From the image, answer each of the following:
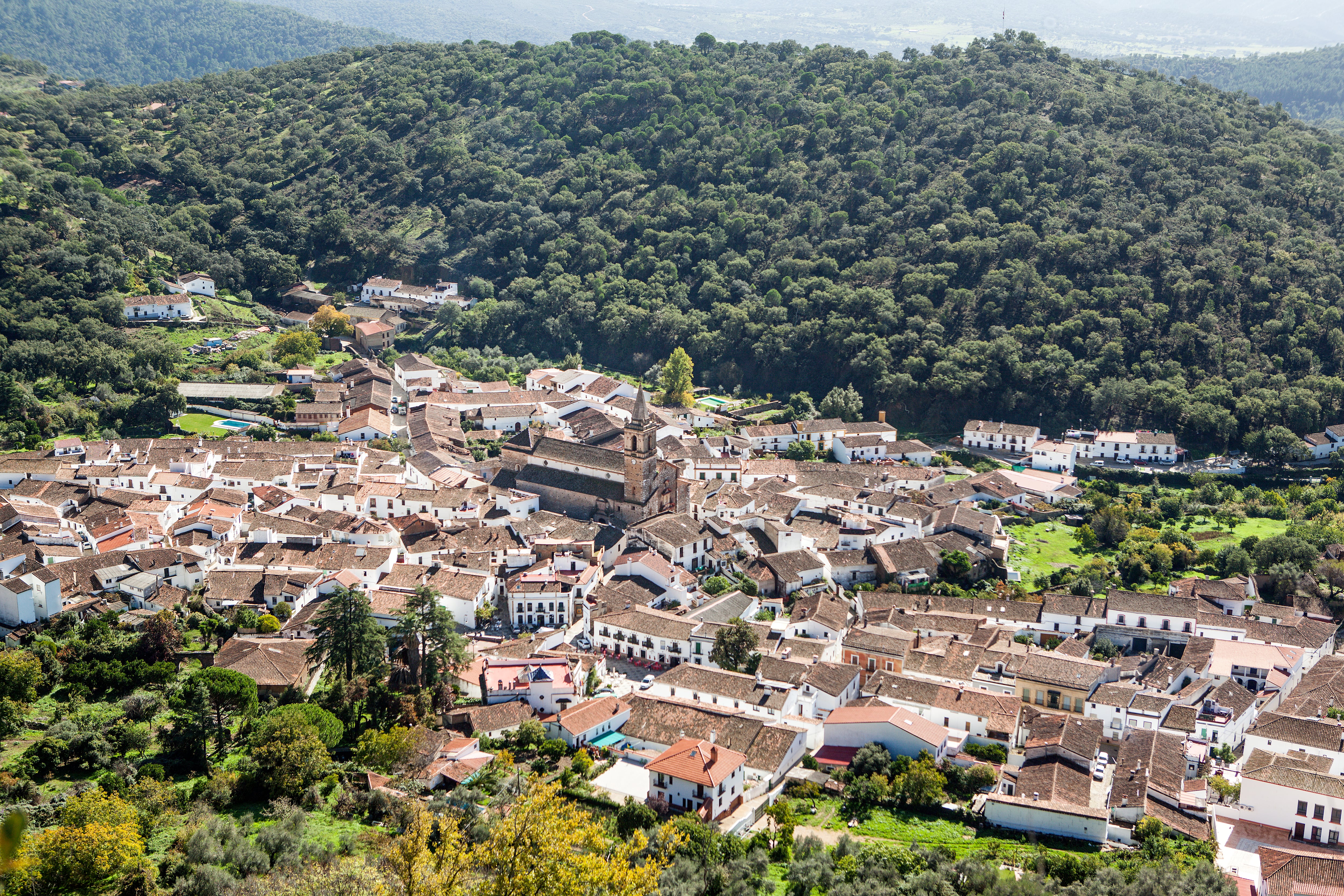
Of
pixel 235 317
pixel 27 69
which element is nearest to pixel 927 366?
pixel 235 317

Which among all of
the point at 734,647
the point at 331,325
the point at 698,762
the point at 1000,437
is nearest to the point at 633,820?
the point at 698,762

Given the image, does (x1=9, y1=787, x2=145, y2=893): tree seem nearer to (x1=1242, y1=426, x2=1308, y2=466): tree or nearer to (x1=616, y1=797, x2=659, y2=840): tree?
(x1=616, y1=797, x2=659, y2=840): tree

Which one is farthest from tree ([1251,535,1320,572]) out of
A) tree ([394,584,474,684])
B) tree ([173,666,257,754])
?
tree ([173,666,257,754])

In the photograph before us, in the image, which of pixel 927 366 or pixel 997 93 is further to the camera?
pixel 997 93

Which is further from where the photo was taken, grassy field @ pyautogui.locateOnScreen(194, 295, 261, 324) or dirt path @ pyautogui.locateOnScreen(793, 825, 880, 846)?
grassy field @ pyautogui.locateOnScreen(194, 295, 261, 324)

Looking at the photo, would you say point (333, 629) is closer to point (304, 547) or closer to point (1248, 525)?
point (304, 547)
